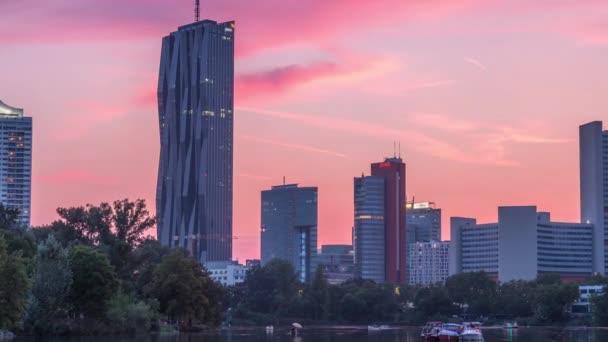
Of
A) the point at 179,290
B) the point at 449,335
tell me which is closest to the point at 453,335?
the point at 449,335

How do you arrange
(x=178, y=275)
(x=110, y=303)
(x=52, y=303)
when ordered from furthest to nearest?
(x=178, y=275) → (x=110, y=303) → (x=52, y=303)

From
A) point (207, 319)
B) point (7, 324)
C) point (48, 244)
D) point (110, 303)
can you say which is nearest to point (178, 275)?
point (207, 319)

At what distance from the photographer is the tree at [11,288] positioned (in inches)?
3745

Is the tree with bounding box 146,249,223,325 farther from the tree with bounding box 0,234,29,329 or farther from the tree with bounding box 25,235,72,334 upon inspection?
the tree with bounding box 0,234,29,329

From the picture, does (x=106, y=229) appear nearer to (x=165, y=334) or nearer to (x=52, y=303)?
(x=165, y=334)

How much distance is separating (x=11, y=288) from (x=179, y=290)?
49832 mm

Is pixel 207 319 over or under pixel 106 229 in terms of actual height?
under

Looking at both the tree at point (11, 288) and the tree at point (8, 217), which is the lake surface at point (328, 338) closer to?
the tree at point (11, 288)

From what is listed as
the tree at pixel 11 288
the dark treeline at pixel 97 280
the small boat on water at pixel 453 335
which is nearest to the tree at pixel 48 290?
the dark treeline at pixel 97 280

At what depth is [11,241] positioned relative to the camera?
4934 inches

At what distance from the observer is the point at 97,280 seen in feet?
379

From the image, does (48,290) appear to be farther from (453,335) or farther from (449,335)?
(453,335)

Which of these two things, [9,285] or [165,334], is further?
[165,334]

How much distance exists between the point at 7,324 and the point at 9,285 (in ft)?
12.2
